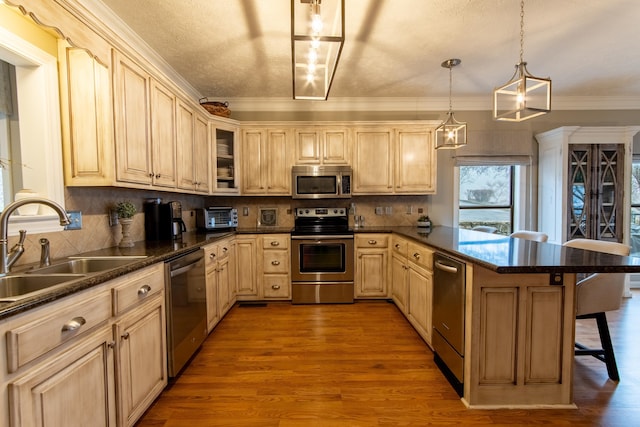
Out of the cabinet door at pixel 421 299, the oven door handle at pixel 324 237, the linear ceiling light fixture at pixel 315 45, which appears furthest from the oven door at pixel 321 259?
the linear ceiling light fixture at pixel 315 45

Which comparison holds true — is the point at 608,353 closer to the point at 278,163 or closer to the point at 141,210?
the point at 278,163

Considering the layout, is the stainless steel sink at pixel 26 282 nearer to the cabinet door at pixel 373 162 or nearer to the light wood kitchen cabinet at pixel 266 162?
the light wood kitchen cabinet at pixel 266 162

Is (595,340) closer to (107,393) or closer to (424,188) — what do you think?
(424,188)

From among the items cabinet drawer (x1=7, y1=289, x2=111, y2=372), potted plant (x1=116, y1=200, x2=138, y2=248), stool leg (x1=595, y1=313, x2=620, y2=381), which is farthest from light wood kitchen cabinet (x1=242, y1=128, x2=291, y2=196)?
stool leg (x1=595, y1=313, x2=620, y2=381)

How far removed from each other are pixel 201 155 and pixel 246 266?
142cm

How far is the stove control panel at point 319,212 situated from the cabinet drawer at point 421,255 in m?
1.29

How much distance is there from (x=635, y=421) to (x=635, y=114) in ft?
14.4

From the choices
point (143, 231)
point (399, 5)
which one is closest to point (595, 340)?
point (399, 5)

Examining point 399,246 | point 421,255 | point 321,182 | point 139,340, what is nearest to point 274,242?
point 321,182

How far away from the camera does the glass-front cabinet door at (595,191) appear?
3.51m

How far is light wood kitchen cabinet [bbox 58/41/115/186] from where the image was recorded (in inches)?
70.3

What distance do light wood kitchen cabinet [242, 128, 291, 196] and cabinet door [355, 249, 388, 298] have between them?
1294 millimetres

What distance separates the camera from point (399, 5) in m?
2.06

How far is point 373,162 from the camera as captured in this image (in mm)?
3709
